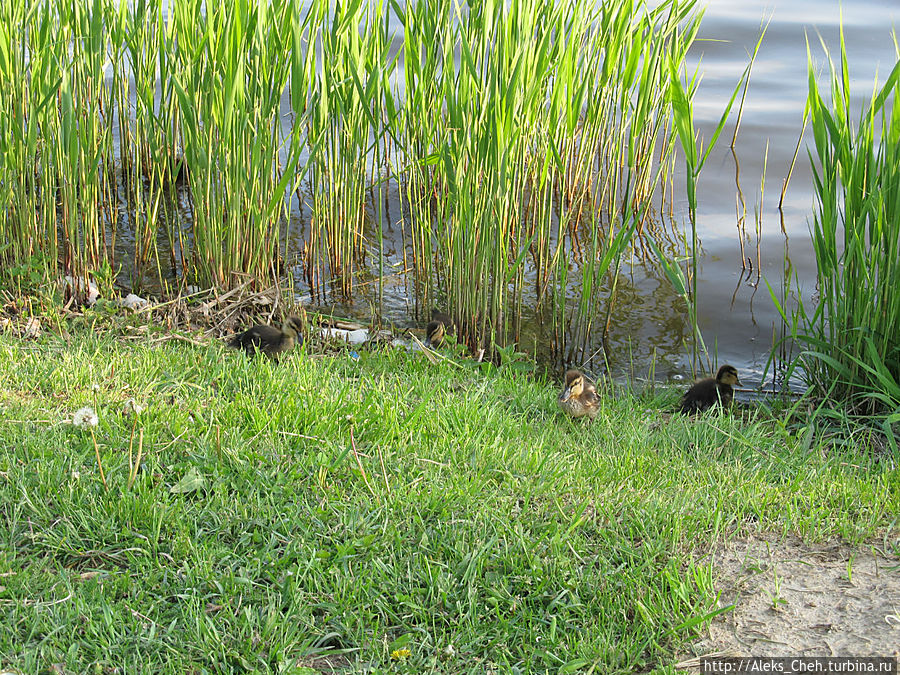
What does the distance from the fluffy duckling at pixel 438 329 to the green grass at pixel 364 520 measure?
875 millimetres

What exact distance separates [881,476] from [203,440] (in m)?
2.54

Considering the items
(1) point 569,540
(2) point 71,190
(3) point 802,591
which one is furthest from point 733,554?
(2) point 71,190

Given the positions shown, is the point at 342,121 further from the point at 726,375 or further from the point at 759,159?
the point at 759,159

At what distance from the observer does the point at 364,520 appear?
108 inches

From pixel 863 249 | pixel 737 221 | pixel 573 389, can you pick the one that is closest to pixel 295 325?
pixel 573 389

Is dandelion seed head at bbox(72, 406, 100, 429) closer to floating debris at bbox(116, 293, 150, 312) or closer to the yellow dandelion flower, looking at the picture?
the yellow dandelion flower

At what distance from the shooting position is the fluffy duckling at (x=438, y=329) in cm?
465

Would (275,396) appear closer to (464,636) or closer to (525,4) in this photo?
(464,636)

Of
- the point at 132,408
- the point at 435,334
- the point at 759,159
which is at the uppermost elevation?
the point at 759,159

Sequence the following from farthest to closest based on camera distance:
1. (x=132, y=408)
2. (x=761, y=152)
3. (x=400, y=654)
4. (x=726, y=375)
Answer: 1. (x=761, y=152)
2. (x=726, y=375)
3. (x=132, y=408)
4. (x=400, y=654)

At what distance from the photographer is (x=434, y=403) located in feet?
12.0

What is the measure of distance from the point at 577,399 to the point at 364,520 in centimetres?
137

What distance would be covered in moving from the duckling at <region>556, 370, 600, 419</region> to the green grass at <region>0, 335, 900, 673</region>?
2.8 inches

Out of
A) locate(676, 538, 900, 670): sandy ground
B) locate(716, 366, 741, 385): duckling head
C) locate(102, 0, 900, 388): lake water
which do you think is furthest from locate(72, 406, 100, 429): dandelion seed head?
locate(716, 366, 741, 385): duckling head
